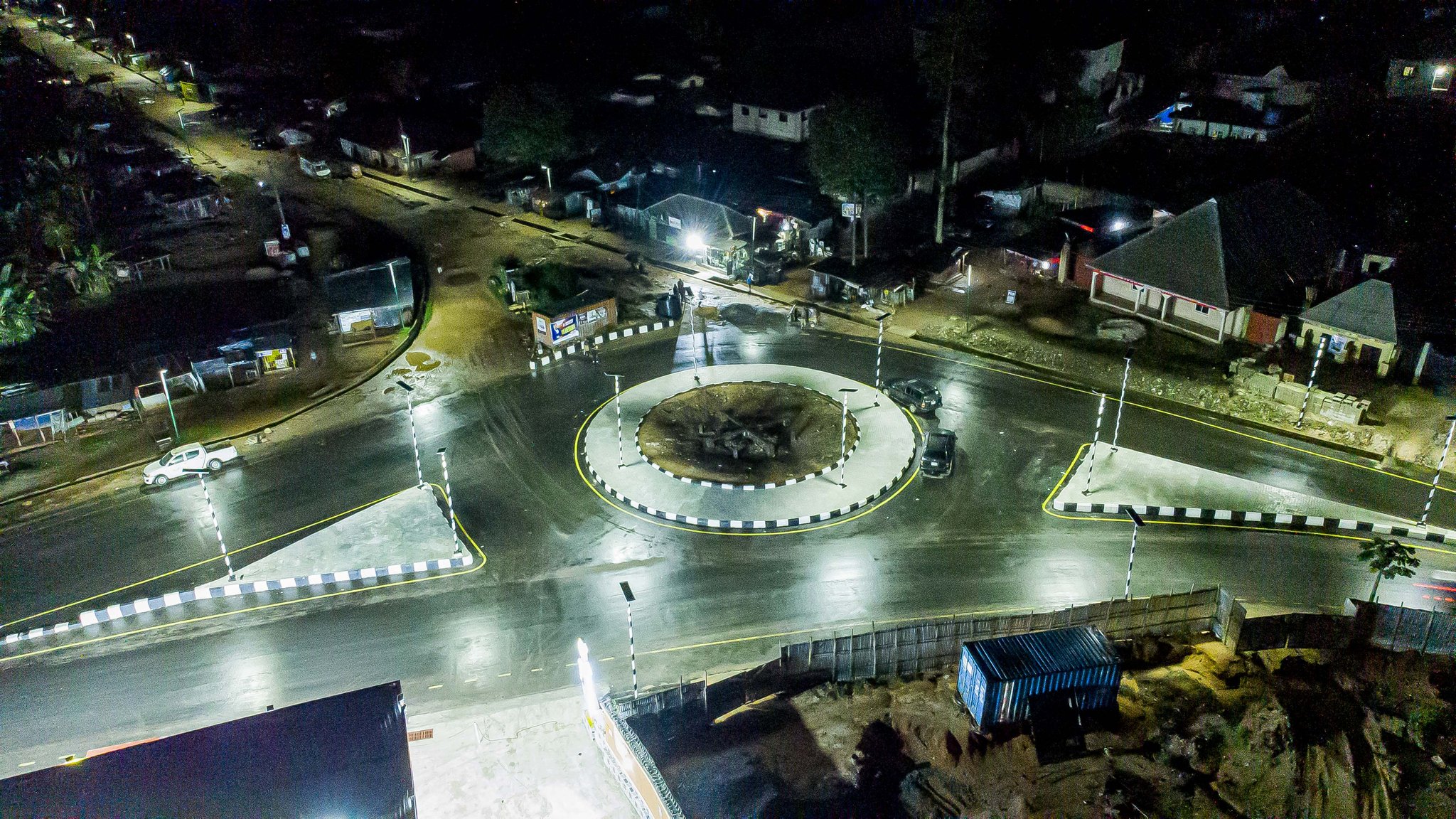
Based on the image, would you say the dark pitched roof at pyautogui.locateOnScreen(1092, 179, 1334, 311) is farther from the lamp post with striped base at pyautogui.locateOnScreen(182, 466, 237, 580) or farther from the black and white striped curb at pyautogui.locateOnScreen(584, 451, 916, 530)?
the lamp post with striped base at pyautogui.locateOnScreen(182, 466, 237, 580)

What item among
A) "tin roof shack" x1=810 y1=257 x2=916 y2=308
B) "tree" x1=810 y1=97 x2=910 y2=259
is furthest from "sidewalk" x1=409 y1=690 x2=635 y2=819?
"tree" x1=810 y1=97 x2=910 y2=259

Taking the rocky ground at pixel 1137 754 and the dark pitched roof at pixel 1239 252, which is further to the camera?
the dark pitched roof at pixel 1239 252

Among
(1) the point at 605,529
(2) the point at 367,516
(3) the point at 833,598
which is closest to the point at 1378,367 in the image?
(3) the point at 833,598

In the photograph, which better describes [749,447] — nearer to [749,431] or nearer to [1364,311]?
[749,431]

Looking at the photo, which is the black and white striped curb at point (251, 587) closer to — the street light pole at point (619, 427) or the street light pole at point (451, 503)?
the street light pole at point (451, 503)

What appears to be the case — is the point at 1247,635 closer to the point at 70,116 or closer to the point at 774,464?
the point at 774,464

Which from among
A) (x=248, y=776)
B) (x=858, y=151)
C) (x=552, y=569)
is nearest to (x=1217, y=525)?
(x=552, y=569)

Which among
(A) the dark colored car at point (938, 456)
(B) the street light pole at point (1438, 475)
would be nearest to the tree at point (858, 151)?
(A) the dark colored car at point (938, 456)
